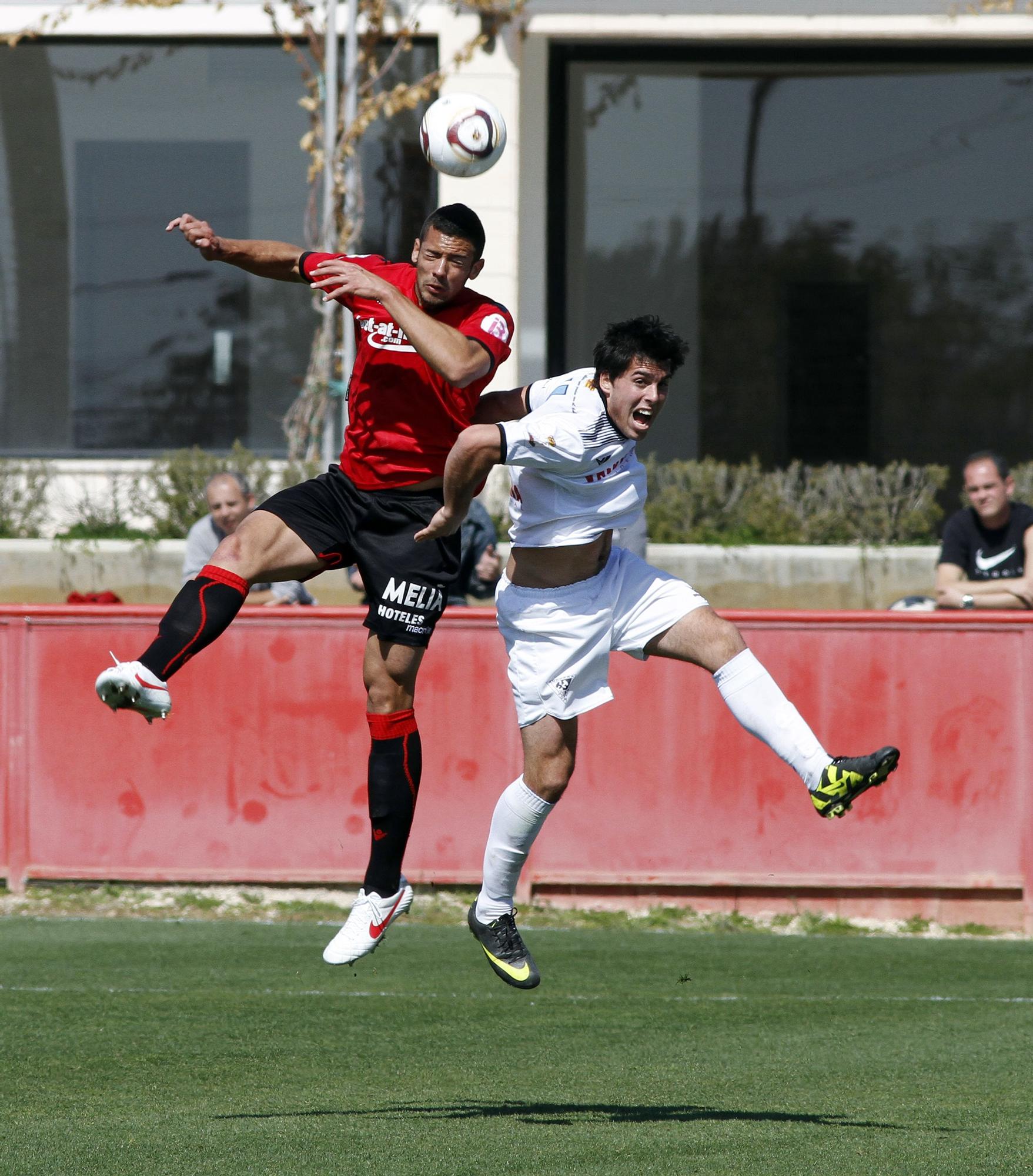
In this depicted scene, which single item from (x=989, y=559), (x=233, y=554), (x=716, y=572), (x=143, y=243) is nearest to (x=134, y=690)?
(x=233, y=554)

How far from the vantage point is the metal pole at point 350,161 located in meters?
14.3

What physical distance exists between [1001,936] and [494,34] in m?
8.43

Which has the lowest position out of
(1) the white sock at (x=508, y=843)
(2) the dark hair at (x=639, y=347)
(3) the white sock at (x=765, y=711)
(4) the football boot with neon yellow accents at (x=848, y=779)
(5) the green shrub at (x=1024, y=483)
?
(1) the white sock at (x=508, y=843)

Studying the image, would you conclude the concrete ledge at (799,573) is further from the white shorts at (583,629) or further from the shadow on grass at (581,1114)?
the shadow on grass at (581,1114)

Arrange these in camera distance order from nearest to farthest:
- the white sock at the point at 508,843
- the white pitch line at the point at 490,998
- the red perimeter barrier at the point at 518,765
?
the white sock at the point at 508,843 < the white pitch line at the point at 490,998 < the red perimeter barrier at the point at 518,765

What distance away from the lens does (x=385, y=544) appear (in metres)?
6.22

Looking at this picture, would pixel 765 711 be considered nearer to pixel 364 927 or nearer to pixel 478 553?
pixel 364 927

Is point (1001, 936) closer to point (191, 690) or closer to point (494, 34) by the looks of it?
point (191, 690)

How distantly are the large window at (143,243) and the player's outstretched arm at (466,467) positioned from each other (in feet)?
31.1

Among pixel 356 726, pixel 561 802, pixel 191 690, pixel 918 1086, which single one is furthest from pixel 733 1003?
pixel 191 690

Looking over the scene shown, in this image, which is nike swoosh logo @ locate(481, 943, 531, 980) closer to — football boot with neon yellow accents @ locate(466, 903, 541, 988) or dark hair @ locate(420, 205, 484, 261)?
football boot with neon yellow accents @ locate(466, 903, 541, 988)

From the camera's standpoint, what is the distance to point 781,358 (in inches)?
661

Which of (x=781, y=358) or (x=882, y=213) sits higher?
(x=882, y=213)

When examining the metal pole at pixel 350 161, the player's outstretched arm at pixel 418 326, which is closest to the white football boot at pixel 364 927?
the player's outstretched arm at pixel 418 326
